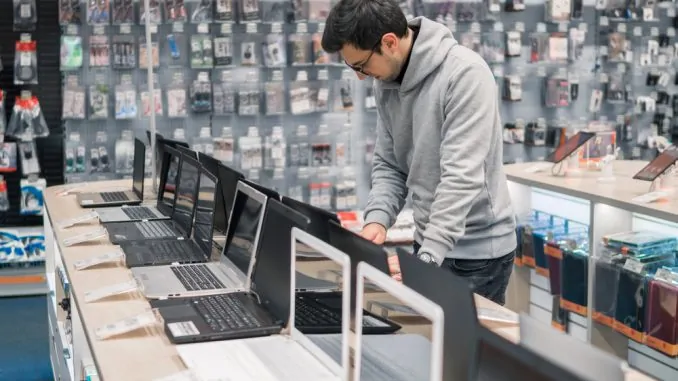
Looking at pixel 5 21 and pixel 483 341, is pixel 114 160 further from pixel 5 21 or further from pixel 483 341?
pixel 483 341

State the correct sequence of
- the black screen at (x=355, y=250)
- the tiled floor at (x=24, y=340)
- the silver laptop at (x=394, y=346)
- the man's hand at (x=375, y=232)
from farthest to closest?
the tiled floor at (x=24, y=340) < the man's hand at (x=375, y=232) < the black screen at (x=355, y=250) < the silver laptop at (x=394, y=346)

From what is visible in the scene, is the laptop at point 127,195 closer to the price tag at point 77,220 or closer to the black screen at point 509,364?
the price tag at point 77,220

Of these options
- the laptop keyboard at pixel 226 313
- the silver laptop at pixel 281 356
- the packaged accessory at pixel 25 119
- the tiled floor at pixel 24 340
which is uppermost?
the packaged accessory at pixel 25 119

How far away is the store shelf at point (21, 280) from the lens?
668 cm

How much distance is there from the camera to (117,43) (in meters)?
6.34

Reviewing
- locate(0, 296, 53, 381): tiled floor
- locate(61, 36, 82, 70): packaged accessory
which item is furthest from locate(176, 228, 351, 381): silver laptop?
locate(61, 36, 82, 70): packaged accessory

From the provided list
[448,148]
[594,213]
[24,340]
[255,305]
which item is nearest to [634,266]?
[594,213]

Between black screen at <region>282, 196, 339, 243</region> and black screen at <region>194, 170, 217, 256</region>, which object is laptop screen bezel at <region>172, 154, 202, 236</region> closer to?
black screen at <region>194, 170, 217, 256</region>

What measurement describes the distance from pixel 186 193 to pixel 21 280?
340 cm

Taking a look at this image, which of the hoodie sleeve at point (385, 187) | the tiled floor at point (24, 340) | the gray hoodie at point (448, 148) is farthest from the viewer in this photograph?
the tiled floor at point (24, 340)

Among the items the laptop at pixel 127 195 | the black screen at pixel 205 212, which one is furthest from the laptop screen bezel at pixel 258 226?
the laptop at pixel 127 195

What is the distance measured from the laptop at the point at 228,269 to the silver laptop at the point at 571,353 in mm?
1292

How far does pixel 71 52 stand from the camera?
6.25 meters

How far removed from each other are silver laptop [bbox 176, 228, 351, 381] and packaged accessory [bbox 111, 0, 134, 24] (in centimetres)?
443
